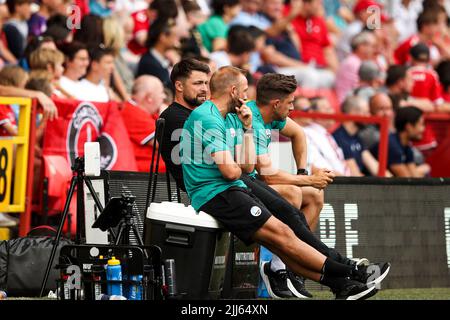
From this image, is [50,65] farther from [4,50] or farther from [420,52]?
[420,52]

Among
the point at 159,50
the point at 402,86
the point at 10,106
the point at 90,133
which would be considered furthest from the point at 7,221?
the point at 402,86

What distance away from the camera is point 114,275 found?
7.77 m

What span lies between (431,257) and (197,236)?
3.71 metres

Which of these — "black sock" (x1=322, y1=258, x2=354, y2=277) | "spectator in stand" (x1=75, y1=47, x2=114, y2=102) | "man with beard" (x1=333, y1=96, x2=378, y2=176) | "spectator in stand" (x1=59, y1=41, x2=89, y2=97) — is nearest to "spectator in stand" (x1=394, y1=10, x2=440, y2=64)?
"man with beard" (x1=333, y1=96, x2=378, y2=176)

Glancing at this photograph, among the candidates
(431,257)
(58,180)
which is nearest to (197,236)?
(58,180)

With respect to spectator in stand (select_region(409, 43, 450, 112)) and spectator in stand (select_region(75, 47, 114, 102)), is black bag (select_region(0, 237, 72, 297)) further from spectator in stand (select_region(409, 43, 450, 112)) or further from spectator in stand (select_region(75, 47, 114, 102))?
spectator in stand (select_region(409, 43, 450, 112))

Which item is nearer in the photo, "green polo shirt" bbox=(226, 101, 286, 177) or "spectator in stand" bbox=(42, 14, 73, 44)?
"green polo shirt" bbox=(226, 101, 286, 177)

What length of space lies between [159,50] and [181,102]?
13.6ft

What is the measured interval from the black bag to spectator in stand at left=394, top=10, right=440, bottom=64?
988cm

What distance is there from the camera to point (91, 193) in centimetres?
876

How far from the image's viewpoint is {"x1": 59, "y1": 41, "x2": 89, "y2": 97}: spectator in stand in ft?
39.8

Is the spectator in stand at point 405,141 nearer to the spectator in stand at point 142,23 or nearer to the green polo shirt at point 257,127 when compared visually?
the spectator in stand at point 142,23

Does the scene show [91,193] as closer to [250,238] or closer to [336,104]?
[250,238]
